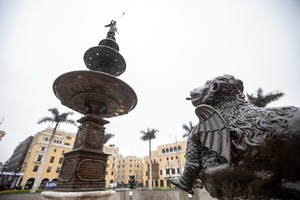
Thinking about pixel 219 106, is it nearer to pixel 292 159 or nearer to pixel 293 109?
Result: pixel 293 109

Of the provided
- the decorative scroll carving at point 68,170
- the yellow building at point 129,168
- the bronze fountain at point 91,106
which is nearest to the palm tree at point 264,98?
the bronze fountain at point 91,106

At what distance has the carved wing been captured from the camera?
1179 mm

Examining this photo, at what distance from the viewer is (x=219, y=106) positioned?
155 centimetres

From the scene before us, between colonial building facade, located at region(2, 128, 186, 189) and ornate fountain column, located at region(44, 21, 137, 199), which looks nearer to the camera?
ornate fountain column, located at region(44, 21, 137, 199)

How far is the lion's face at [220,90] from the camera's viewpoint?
1.56 metres

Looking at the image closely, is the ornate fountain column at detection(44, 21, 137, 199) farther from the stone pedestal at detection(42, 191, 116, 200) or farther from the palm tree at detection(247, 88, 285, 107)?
the palm tree at detection(247, 88, 285, 107)

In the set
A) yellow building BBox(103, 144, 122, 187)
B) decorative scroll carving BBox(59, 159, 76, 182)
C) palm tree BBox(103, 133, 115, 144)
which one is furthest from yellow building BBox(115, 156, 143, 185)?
decorative scroll carving BBox(59, 159, 76, 182)

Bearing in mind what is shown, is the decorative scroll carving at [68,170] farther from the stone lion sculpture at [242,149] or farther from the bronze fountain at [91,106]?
the stone lion sculpture at [242,149]

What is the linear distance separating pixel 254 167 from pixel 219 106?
26.4 inches

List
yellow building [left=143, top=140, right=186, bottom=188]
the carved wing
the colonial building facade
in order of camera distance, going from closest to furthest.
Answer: the carved wing, the colonial building facade, yellow building [left=143, top=140, right=186, bottom=188]

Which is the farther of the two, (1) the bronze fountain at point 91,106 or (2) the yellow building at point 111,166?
(2) the yellow building at point 111,166

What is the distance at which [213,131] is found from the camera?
4.40 feet

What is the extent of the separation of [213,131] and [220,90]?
495mm

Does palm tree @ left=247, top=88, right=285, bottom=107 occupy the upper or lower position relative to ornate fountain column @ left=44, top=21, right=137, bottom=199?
upper
